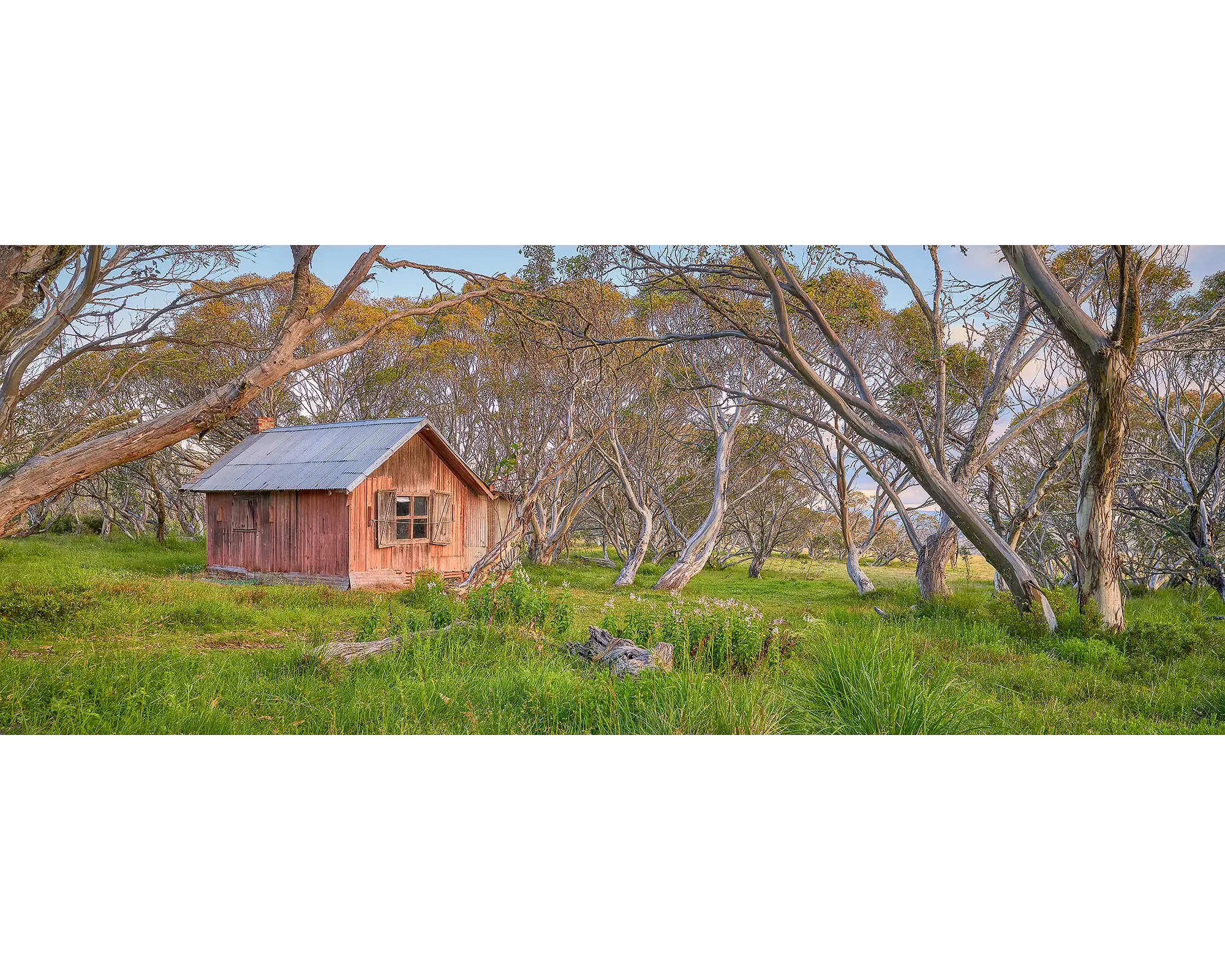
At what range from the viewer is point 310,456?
42.3 ft

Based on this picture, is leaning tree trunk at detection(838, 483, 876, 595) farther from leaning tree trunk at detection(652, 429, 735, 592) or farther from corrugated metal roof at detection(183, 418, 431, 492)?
corrugated metal roof at detection(183, 418, 431, 492)

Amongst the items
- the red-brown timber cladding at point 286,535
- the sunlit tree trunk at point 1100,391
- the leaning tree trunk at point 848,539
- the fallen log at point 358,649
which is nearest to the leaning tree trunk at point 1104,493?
the sunlit tree trunk at point 1100,391

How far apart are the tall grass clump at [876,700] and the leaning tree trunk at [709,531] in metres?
10.1

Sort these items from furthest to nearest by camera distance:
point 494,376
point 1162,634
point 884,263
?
point 494,376 < point 884,263 < point 1162,634

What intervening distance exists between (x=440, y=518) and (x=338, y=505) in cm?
224

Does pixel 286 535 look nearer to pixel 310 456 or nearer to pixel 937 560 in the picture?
pixel 310 456

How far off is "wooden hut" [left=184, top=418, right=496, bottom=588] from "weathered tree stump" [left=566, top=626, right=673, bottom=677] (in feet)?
24.9

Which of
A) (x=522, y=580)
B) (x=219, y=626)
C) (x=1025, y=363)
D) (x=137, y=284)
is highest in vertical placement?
(x=137, y=284)

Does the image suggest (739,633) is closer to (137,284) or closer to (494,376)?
(137,284)

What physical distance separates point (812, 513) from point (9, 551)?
19936 mm

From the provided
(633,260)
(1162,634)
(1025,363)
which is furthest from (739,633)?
(1025,363)

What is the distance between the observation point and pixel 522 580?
7.14 metres

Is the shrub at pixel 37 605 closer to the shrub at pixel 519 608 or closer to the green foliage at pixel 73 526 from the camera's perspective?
the shrub at pixel 519 608

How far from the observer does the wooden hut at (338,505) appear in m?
12.2
